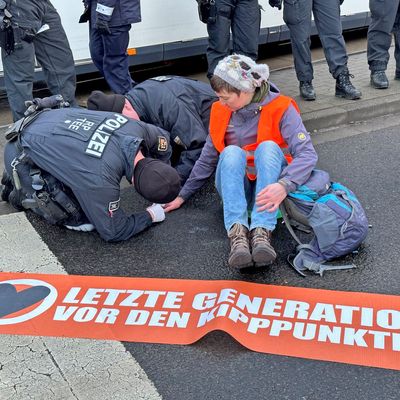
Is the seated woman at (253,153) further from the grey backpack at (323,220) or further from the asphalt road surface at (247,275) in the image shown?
the asphalt road surface at (247,275)

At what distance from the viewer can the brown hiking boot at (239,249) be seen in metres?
3.03

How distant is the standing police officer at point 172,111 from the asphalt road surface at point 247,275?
34 cm

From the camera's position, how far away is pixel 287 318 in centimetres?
278

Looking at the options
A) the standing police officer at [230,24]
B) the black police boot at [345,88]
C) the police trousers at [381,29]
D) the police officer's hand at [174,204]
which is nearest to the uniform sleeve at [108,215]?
the police officer's hand at [174,204]

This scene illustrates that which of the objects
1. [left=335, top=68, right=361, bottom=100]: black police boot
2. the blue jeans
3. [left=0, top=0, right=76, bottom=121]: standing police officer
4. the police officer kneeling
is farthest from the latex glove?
[left=335, top=68, right=361, bottom=100]: black police boot

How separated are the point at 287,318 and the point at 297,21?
3425 millimetres

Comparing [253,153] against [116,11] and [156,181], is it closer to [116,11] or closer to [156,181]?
[156,181]

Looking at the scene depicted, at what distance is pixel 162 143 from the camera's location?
368 centimetres

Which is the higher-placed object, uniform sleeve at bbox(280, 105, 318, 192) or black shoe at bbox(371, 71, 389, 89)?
uniform sleeve at bbox(280, 105, 318, 192)

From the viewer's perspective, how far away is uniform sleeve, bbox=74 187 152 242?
11.0ft

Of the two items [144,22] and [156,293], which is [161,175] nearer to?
[156,293]

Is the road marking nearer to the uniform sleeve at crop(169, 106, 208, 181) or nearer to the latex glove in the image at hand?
the latex glove

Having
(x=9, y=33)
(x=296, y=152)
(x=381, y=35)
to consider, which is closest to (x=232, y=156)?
(x=296, y=152)

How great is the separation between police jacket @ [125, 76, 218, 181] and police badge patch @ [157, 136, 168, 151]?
31 centimetres
